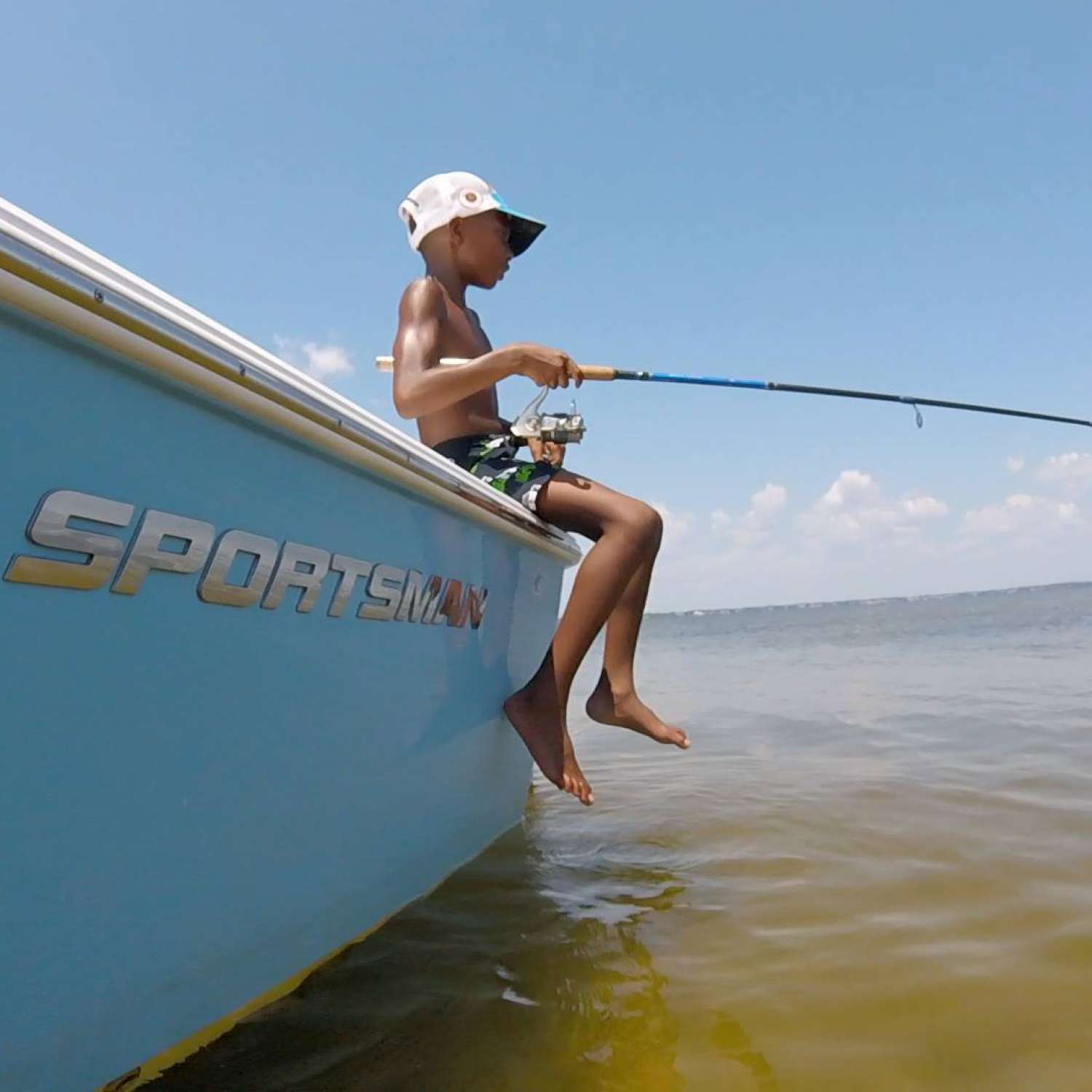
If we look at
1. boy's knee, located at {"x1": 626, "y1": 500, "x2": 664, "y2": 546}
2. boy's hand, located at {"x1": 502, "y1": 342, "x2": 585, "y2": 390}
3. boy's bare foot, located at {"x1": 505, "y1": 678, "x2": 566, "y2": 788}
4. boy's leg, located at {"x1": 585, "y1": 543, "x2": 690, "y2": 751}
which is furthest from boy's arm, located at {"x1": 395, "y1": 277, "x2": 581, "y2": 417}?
boy's bare foot, located at {"x1": 505, "y1": 678, "x2": 566, "y2": 788}

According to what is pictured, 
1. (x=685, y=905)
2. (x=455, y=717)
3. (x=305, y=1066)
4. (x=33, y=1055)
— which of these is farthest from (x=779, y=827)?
(x=33, y=1055)

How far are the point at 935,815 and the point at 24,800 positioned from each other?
2756 millimetres

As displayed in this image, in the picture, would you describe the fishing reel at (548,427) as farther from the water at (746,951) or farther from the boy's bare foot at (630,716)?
the water at (746,951)

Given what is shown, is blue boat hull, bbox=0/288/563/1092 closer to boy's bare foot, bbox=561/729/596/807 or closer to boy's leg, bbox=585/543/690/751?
boy's bare foot, bbox=561/729/596/807

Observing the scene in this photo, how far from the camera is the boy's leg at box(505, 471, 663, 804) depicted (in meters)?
2.41

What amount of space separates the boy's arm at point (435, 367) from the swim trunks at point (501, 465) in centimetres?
30

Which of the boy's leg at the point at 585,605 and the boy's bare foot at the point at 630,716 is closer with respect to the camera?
the boy's leg at the point at 585,605

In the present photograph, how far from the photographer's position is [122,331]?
1002 mm

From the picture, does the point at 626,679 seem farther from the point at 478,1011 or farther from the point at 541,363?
the point at 478,1011

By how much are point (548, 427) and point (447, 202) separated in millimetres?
808

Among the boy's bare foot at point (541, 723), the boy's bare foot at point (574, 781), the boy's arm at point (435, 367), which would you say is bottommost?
the boy's bare foot at point (574, 781)

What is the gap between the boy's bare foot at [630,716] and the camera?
2.57m

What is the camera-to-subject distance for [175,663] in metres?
1.13

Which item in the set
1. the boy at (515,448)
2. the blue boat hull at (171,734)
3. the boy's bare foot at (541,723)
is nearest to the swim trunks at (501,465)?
the boy at (515,448)
